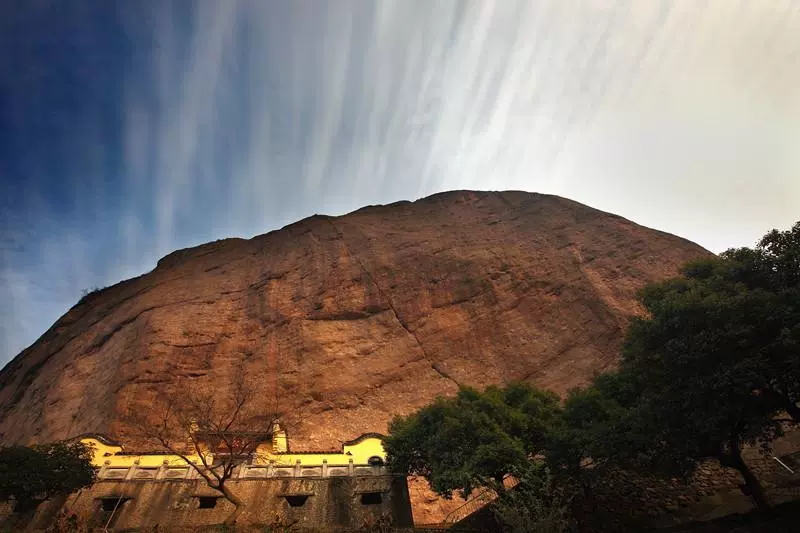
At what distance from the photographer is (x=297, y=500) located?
1908 cm

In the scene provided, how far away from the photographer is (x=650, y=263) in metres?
39.6

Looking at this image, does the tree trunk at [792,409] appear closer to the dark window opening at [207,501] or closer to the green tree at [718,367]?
the green tree at [718,367]

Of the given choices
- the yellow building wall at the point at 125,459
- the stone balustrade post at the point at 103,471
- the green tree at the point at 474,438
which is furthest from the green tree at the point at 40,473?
the green tree at the point at 474,438

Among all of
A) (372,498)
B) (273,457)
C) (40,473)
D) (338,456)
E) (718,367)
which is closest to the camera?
(718,367)

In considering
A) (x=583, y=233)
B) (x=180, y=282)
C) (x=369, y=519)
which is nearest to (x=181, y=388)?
(x=180, y=282)

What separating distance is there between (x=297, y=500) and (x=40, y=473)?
9311mm

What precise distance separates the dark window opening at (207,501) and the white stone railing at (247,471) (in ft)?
3.56

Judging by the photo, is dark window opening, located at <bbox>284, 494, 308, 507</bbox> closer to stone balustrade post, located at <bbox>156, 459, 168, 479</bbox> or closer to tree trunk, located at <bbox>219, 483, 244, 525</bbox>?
tree trunk, located at <bbox>219, 483, 244, 525</bbox>

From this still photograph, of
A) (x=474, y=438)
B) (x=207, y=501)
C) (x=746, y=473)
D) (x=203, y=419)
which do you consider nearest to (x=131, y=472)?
(x=207, y=501)

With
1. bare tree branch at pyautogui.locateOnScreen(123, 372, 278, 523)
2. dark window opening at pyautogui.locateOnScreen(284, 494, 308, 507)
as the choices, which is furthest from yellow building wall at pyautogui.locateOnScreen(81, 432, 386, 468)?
dark window opening at pyautogui.locateOnScreen(284, 494, 308, 507)

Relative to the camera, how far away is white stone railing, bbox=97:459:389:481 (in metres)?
20.2

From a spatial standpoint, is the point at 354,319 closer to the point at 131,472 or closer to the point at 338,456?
the point at 338,456

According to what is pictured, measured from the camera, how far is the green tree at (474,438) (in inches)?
666

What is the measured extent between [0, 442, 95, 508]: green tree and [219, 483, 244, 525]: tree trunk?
5821 mm
